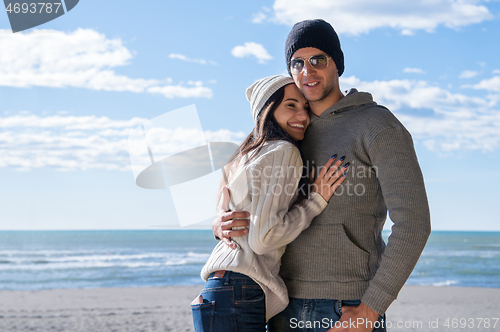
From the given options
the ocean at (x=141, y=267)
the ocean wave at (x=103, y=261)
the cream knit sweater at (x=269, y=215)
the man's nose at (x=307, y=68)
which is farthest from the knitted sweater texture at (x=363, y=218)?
the ocean wave at (x=103, y=261)

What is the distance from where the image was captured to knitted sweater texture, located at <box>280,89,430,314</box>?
1.83 metres

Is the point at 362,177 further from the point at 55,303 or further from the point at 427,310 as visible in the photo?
the point at 55,303

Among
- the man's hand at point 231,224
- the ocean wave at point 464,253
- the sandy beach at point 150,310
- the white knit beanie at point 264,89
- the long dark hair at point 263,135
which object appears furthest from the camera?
the ocean wave at point 464,253

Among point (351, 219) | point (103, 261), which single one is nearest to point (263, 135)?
point (351, 219)

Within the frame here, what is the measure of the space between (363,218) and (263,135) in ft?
2.09

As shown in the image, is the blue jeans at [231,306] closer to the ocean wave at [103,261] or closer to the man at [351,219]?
the man at [351,219]

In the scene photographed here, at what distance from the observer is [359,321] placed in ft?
6.09

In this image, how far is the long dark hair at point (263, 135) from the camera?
2.18 m

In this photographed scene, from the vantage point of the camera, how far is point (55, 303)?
10328mm

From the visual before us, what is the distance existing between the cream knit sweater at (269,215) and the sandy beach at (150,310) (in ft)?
19.9

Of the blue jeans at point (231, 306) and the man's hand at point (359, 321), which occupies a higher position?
the blue jeans at point (231, 306)

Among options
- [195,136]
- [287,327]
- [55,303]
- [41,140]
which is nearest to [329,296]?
[287,327]

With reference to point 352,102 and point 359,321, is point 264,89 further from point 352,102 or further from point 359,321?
point 359,321

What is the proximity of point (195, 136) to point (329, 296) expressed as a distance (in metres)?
1.44
